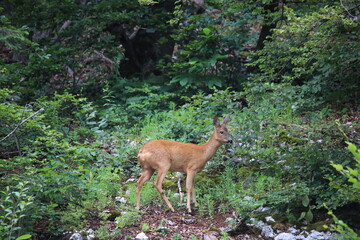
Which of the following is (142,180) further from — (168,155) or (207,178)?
(207,178)

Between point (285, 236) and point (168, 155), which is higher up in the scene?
point (168, 155)

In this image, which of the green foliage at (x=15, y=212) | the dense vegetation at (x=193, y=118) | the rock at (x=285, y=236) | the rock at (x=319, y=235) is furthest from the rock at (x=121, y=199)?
the rock at (x=319, y=235)

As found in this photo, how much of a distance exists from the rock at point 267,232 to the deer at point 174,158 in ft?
4.07

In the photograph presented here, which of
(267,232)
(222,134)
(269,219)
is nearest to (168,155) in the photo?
(222,134)

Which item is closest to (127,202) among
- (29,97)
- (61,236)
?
(61,236)

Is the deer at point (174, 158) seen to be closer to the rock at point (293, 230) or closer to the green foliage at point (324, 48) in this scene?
the green foliage at point (324, 48)

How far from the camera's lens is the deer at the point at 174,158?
6398 millimetres

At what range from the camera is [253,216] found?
5801 millimetres

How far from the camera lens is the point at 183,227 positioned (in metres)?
5.82

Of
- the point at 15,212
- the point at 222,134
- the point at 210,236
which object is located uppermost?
the point at 222,134

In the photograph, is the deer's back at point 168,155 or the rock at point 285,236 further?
the deer's back at point 168,155

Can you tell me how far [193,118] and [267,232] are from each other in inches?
148

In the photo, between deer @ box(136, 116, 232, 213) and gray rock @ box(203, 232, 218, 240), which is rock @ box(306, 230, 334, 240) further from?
deer @ box(136, 116, 232, 213)

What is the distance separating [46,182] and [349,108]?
283 inches
